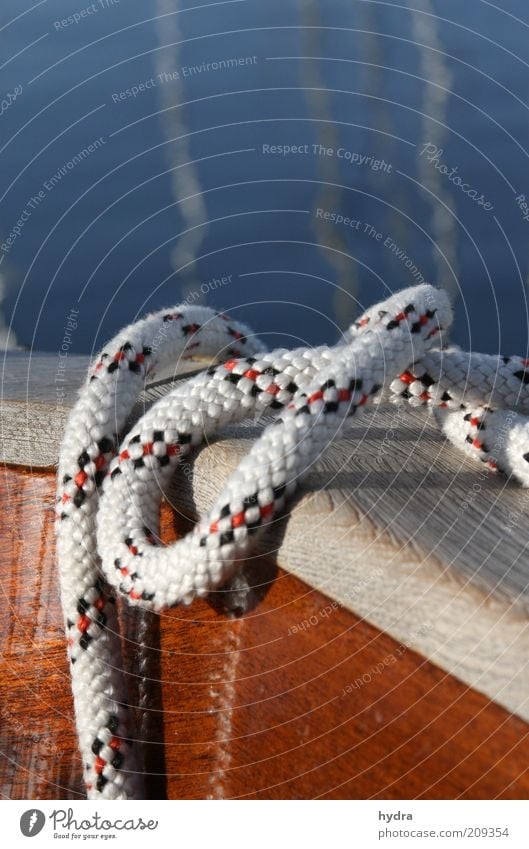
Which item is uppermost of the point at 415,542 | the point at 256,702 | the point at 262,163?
the point at 262,163

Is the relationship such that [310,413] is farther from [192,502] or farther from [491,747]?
[491,747]

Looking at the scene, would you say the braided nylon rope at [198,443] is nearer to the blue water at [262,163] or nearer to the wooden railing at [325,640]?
the wooden railing at [325,640]

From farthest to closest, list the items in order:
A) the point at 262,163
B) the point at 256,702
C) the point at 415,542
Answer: the point at 262,163 < the point at 256,702 < the point at 415,542

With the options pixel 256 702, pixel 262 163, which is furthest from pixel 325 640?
pixel 262 163

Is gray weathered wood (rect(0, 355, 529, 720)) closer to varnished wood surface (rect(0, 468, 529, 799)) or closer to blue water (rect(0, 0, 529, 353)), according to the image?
varnished wood surface (rect(0, 468, 529, 799))

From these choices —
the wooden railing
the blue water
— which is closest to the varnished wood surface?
the wooden railing

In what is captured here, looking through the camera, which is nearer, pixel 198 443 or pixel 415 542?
pixel 415 542

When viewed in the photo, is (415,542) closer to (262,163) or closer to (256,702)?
(256,702)
